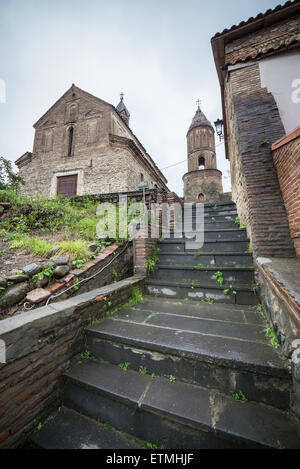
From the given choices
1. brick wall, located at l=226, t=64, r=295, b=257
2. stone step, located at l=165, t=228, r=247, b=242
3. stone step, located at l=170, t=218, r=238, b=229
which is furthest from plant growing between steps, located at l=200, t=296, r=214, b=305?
stone step, located at l=170, t=218, r=238, b=229

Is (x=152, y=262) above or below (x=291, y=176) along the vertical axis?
below

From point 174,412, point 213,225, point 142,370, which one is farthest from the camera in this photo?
point 213,225

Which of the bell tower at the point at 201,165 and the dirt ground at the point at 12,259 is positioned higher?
the bell tower at the point at 201,165

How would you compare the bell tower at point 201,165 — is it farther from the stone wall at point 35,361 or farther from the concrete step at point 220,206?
the stone wall at point 35,361

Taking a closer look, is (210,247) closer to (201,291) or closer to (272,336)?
(201,291)

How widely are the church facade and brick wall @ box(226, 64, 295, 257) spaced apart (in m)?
8.03

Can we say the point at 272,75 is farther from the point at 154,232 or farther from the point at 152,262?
the point at 152,262

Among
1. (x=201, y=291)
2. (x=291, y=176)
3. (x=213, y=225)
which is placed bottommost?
(x=201, y=291)

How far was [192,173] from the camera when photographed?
16.1 meters

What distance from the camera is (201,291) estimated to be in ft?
9.12

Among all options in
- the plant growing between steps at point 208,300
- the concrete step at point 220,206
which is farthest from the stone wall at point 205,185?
the plant growing between steps at point 208,300

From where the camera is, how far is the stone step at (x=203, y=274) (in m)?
Result: 2.81

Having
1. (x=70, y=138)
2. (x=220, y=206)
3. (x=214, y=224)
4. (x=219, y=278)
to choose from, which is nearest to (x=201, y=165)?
(x=70, y=138)

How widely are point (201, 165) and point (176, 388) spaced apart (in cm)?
1827
